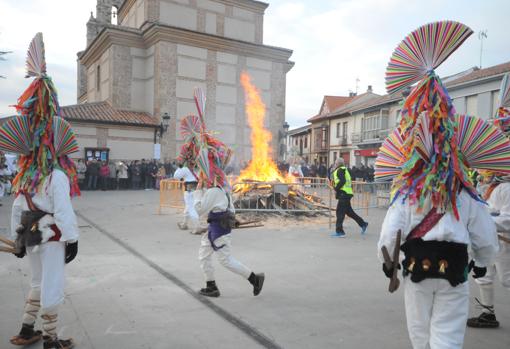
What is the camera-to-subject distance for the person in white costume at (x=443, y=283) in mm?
2717

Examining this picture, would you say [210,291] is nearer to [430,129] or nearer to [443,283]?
[443,283]

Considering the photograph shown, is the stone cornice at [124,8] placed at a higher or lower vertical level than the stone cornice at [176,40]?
higher

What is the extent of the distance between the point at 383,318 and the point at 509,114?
9.13 ft

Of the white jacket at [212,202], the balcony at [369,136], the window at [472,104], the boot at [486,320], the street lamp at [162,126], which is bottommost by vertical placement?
the boot at [486,320]

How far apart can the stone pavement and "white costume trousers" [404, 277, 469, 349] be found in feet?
3.98

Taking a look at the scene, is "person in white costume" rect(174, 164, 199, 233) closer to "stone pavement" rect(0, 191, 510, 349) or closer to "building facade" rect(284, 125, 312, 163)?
"stone pavement" rect(0, 191, 510, 349)

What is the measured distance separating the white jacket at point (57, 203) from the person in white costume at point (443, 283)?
2.72m

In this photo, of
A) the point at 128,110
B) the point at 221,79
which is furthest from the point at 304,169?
the point at 128,110

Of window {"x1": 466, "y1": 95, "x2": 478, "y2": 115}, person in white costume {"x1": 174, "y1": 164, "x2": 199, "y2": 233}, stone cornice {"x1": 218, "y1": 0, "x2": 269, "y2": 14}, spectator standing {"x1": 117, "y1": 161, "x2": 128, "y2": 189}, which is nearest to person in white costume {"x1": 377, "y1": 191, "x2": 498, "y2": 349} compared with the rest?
person in white costume {"x1": 174, "y1": 164, "x2": 199, "y2": 233}

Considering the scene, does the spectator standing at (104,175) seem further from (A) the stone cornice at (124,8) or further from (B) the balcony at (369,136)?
(B) the balcony at (369,136)

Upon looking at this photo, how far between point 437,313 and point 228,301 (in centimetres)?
290

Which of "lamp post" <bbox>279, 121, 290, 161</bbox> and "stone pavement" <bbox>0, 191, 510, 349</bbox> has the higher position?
"lamp post" <bbox>279, 121, 290, 161</bbox>

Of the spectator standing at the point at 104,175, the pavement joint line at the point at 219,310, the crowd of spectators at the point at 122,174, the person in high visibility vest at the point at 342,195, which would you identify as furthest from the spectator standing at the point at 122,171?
the person in high visibility vest at the point at 342,195

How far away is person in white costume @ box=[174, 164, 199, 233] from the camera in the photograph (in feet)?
34.2
